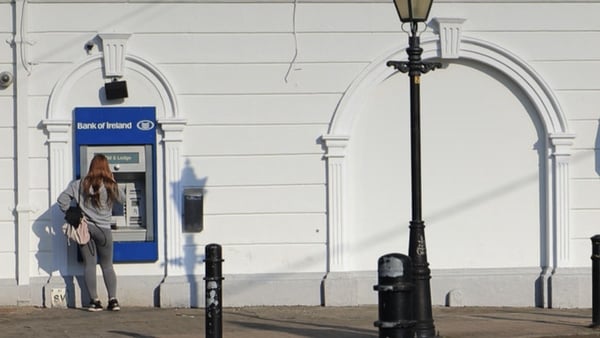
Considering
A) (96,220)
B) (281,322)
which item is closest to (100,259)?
(96,220)

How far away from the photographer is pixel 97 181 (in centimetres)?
1309

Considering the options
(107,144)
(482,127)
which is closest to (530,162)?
(482,127)

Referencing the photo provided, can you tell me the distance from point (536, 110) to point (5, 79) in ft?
21.8

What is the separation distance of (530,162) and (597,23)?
6.41ft

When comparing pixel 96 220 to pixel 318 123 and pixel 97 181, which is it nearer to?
pixel 97 181

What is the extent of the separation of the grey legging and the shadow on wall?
0.80m

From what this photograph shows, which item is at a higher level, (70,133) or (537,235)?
(70,133)

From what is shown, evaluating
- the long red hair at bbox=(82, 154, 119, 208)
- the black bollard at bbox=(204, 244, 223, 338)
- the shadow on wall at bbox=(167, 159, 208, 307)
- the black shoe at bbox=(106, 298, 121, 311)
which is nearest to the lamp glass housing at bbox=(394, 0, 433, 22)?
the black bollard at bbox=(204, 244, 223, 338)

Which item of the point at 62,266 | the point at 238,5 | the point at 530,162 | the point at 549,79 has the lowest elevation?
the point at 62,266

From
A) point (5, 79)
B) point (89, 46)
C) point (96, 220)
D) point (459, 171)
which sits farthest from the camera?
point (459, 171)

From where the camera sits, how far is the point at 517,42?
14.2 metres

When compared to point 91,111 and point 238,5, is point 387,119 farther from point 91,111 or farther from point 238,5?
point 91,111

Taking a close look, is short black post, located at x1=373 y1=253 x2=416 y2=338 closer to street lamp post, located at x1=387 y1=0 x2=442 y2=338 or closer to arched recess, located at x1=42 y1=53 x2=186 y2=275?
street lamp post, located at x1=387 y1=0 x2=442 y2=338

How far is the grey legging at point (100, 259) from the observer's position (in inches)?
520
